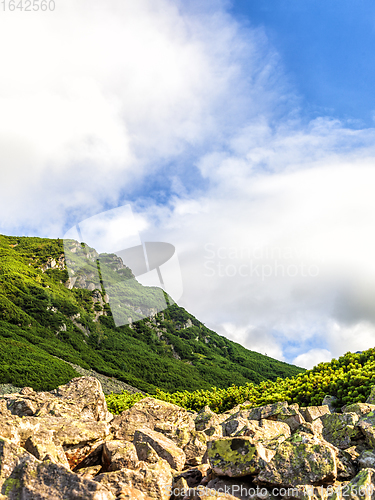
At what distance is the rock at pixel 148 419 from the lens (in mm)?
8413

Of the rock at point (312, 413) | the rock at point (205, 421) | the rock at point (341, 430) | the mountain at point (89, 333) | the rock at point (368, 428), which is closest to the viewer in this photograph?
the rock at point (368, 428)

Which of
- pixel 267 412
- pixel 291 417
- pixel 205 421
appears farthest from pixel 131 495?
pixel 267 412

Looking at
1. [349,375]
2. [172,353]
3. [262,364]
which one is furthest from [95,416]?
[262,364]

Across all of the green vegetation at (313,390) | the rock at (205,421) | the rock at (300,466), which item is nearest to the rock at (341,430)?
the rock at (300,466)

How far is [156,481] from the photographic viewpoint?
5.02 metres

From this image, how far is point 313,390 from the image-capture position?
12758 millimetres

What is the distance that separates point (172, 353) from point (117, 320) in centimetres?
2414

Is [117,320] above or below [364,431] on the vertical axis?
above

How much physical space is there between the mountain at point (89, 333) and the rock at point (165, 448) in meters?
42.0

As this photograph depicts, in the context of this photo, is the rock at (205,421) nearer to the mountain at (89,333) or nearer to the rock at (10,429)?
the rock at (10,429)

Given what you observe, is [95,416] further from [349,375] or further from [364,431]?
[349,375]

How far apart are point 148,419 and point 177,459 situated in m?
3.37

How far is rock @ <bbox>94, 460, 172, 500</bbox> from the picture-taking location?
184 inches

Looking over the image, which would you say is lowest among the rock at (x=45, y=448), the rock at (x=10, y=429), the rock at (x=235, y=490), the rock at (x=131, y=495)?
the rock at (x=235, y=490)
